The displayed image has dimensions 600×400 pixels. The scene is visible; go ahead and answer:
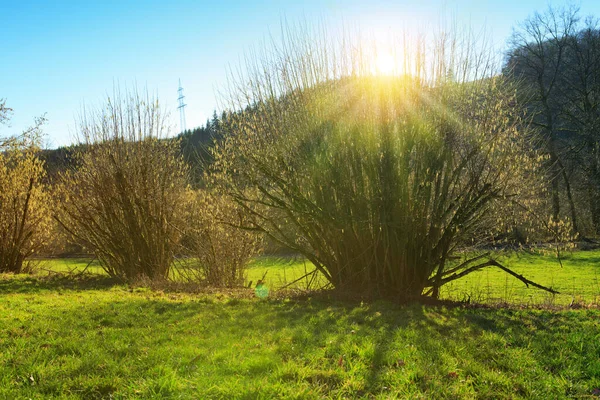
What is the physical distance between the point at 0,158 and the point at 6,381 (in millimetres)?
13811

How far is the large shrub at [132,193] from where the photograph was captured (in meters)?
12.1

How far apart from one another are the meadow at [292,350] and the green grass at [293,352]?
0.6 inches

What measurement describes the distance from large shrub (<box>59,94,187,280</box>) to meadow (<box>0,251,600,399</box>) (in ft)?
16.1

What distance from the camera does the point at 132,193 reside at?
12109 mm

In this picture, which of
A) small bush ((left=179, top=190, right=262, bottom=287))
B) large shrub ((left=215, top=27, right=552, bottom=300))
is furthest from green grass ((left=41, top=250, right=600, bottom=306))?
large shrub ((left=215, top=27, right=552, bottom=300))

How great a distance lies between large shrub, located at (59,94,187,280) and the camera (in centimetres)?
1212

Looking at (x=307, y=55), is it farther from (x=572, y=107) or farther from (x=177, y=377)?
(x=572, y=107)

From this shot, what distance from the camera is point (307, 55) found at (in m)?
8.36

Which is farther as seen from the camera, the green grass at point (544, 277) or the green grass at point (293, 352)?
the green grass at point (544, 277)

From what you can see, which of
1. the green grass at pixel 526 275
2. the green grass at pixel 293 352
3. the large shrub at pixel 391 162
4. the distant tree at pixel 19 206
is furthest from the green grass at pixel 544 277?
the distant tree at pixel 19 206

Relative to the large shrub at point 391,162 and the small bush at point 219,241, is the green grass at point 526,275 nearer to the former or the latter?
the small bush at point 219,241

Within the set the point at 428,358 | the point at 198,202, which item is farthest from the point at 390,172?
the point at 198,202

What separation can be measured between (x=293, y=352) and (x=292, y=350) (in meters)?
0.06

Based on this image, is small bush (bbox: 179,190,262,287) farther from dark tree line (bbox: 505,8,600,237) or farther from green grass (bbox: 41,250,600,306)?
dark tree line (bbox: 505,8,600,237)
